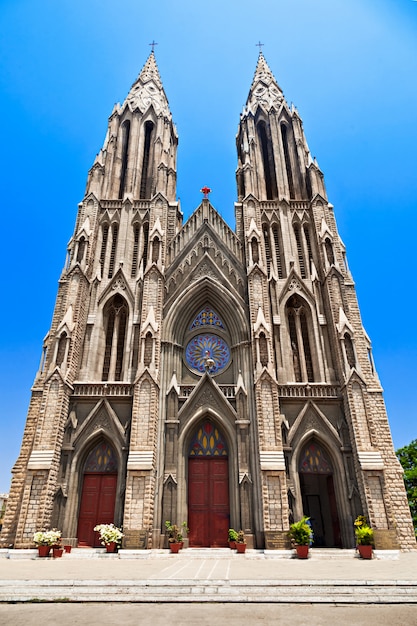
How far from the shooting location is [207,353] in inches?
884

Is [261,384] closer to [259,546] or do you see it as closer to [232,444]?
[232,444]

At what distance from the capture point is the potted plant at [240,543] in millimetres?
16359

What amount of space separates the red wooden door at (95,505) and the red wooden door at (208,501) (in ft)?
12.6

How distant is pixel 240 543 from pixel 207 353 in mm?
9737

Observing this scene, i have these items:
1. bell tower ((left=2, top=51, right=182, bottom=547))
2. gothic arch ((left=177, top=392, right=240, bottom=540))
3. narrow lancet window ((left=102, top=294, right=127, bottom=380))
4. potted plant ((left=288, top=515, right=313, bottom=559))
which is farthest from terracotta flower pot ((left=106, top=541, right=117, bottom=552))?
narrow lancet window ((left=102, top=294, right=127, bottom=380))

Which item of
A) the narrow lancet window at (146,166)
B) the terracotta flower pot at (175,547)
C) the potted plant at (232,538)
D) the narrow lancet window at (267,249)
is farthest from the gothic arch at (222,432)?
the narrow lancet window at (146,166)

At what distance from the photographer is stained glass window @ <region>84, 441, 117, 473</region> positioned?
1919 centimetres

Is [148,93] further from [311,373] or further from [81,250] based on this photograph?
[311,373]

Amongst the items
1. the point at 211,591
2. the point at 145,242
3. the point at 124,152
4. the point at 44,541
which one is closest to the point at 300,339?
the point at 145,242

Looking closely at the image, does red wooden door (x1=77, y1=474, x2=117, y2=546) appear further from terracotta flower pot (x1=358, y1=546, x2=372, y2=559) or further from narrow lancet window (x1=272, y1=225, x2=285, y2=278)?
narrow lancet window (x1=272, y1=225, x2=285, y2=278)

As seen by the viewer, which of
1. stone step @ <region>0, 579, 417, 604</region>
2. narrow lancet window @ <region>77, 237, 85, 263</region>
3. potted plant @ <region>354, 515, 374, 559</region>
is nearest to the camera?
stone step @ <region>0, 579, 417, 604</region>

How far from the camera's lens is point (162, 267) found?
23531mm

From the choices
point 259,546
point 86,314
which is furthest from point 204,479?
point 86,314

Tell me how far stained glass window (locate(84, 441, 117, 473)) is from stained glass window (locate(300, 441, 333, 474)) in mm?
9515
